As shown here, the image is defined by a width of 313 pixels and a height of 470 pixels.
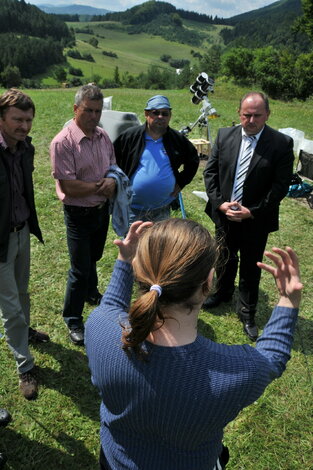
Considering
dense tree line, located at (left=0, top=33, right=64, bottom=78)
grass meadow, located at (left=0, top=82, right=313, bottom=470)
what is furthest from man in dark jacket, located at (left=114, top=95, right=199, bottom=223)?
dense tree line, located at (left=0, top=33, right=64, bottom=78)

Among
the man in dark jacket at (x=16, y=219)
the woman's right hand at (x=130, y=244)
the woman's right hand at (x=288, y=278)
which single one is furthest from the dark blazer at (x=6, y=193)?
the woman's right hand at (x=288, y=278)

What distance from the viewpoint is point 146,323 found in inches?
42.0

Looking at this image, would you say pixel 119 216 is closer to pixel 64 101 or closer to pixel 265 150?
pixel 265 150

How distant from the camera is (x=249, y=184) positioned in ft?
11.0

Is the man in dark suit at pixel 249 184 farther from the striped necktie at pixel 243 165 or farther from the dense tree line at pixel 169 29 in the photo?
the dense tree line at pixel 169 29

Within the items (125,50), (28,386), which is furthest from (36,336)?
(125,50)

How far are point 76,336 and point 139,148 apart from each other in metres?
1.94

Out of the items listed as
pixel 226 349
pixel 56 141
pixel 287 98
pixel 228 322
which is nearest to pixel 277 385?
pixel 228 322

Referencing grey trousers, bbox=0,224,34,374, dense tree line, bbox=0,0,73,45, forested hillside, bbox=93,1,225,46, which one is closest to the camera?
grey trousers, bbox=0,224,34,374

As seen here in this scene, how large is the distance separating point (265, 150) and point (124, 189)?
133cm

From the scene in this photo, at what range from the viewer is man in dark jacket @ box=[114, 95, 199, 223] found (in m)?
3.46

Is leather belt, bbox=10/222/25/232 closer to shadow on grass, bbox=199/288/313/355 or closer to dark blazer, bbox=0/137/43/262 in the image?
dark blazer, bbox=0/137/43/262

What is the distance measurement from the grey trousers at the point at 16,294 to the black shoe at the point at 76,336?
0.54 meters

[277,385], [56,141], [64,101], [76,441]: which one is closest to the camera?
[76,441]
